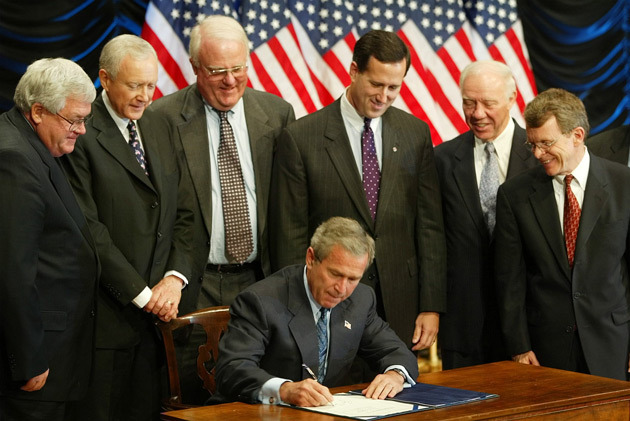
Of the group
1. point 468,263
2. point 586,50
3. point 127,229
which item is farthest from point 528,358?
point 586,50

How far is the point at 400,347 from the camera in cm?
396

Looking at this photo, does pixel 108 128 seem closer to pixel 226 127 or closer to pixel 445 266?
pixel 226 127

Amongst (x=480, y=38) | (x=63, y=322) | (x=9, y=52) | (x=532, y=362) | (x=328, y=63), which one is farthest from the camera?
(x=480, y=38)

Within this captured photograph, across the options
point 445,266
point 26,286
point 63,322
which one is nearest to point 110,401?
point 63,322

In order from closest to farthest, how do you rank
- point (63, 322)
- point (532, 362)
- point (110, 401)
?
point (63, 322), point (110, 401), point (532, 362)

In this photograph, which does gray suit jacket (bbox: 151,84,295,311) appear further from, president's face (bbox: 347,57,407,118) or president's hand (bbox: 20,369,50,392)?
president's hand (bbox: 20,369,50,392)

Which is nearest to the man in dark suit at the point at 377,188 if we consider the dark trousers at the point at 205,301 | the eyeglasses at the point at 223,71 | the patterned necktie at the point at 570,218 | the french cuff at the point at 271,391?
the dark trousers at the point at 205,301

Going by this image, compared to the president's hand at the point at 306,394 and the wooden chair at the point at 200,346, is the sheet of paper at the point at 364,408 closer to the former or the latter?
the president's hand at the point at 306,394

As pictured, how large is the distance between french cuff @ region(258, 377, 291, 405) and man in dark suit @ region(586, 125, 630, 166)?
9.82 ft

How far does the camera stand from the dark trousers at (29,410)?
367cm

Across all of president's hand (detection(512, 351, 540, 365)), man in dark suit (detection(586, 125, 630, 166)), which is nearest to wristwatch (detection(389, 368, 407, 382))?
president's hand (detection(512, 351, 540, 365))

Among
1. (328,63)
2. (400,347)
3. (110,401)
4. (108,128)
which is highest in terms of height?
(328,63)

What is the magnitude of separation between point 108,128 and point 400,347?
5.47 feet

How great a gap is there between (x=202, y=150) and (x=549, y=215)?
1.73 metres
